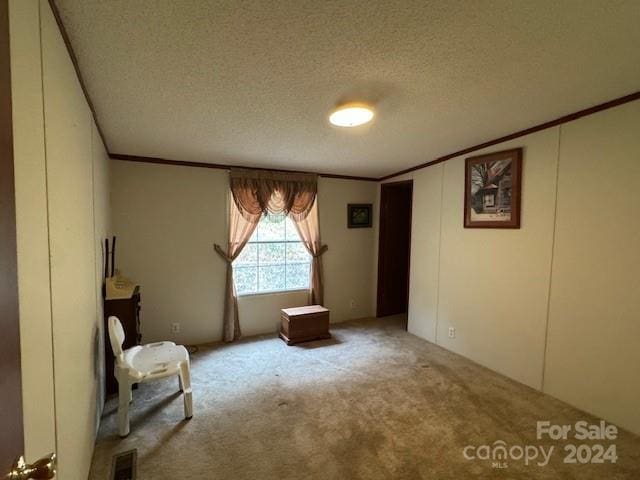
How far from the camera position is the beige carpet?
1812 mm

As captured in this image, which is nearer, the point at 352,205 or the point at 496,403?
the point at 496,403

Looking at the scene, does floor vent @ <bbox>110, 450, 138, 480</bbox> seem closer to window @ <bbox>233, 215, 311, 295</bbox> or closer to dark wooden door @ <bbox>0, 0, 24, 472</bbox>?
dark wooden door @ <bbox>0, 0, 24, 472</bbox>

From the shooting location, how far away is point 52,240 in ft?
3.71

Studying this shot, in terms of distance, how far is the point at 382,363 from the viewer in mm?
3197

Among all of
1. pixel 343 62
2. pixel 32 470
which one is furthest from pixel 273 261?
pixel 32 470

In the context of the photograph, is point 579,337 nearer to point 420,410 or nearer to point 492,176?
point 420,410

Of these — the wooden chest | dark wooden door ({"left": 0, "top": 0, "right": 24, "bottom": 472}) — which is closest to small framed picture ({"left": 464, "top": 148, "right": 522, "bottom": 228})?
the wooden chest

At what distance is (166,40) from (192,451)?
94.6 inches

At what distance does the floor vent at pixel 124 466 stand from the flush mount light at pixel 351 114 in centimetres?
264

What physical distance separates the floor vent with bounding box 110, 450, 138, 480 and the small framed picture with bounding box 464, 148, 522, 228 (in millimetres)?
3468

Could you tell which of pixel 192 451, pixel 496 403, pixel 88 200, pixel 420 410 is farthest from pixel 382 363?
pixel 88 200

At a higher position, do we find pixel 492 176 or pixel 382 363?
pixel 492 176

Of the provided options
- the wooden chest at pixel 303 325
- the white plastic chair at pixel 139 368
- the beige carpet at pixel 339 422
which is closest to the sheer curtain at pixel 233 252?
the beige carpet at pixel 339 422

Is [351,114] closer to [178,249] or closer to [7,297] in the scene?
[7,297]
